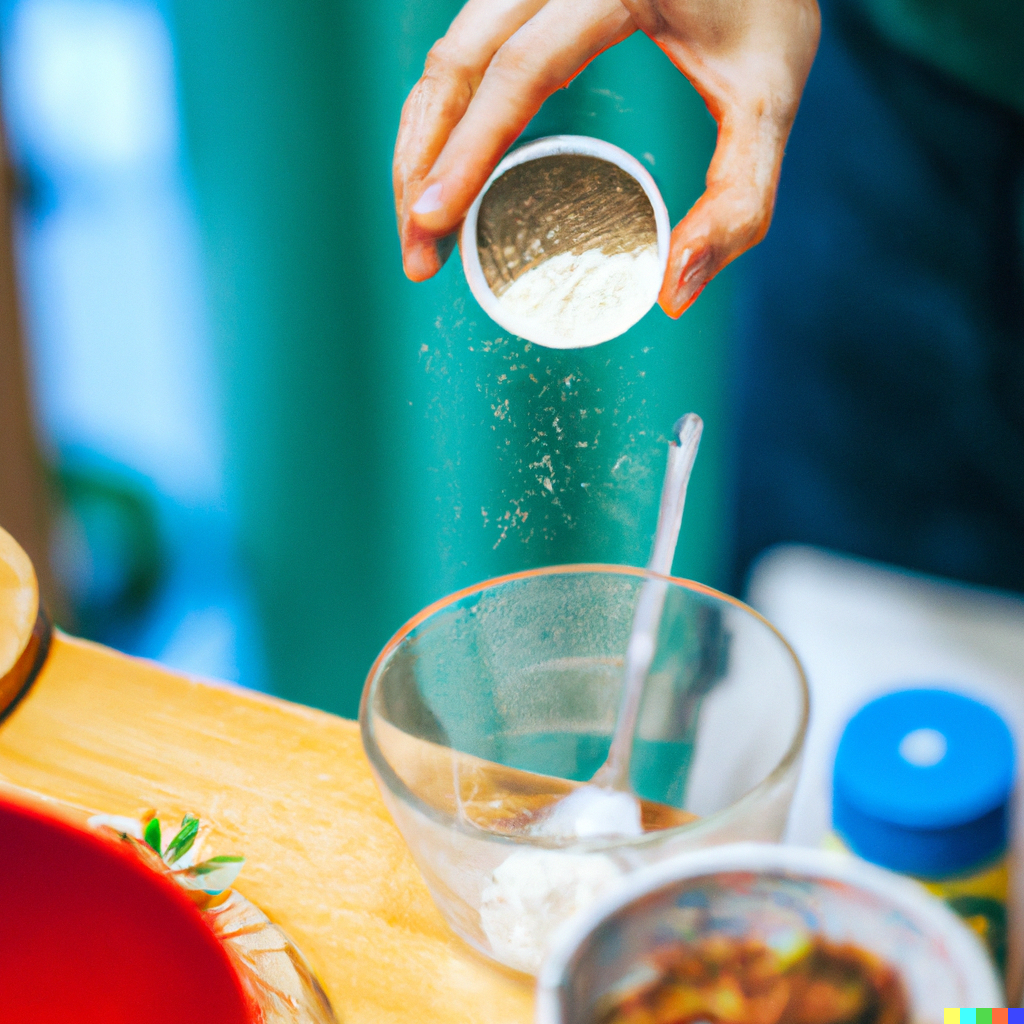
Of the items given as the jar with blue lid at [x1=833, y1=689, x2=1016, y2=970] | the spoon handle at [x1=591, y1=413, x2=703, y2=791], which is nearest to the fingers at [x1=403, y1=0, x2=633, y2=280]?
the spoon handle at [x1=591, y1=413, x2=703, y2=791]

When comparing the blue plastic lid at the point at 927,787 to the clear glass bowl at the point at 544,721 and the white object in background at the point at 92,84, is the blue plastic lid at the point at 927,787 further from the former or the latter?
the white object in background at the point at 92,84

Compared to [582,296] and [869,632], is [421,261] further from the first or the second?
[869,632]

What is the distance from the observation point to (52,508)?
2.07ft

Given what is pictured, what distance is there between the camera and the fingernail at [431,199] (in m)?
0.36

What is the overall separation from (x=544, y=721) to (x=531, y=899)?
97mm

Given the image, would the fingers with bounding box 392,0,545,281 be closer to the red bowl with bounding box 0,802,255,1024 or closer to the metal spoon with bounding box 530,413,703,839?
the metal spoon with bounding box 530,413,703,839

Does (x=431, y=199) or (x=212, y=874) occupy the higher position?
(x=431, y=199)

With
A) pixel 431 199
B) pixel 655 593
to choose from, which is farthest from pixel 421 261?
pixel 655 593

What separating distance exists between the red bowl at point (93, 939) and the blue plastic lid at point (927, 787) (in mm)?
157

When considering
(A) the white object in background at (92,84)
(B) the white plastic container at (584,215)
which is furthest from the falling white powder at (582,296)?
(A) the white object in background at (92,84)

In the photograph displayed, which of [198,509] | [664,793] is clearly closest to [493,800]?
[664,793]

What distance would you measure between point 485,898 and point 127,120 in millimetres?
427

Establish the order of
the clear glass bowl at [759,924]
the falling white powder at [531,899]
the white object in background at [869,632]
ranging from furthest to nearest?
the white object in background at [869,632], the falling white powder at [531,899], the clear glass bowl at [759,924]

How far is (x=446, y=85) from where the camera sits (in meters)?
0.36
